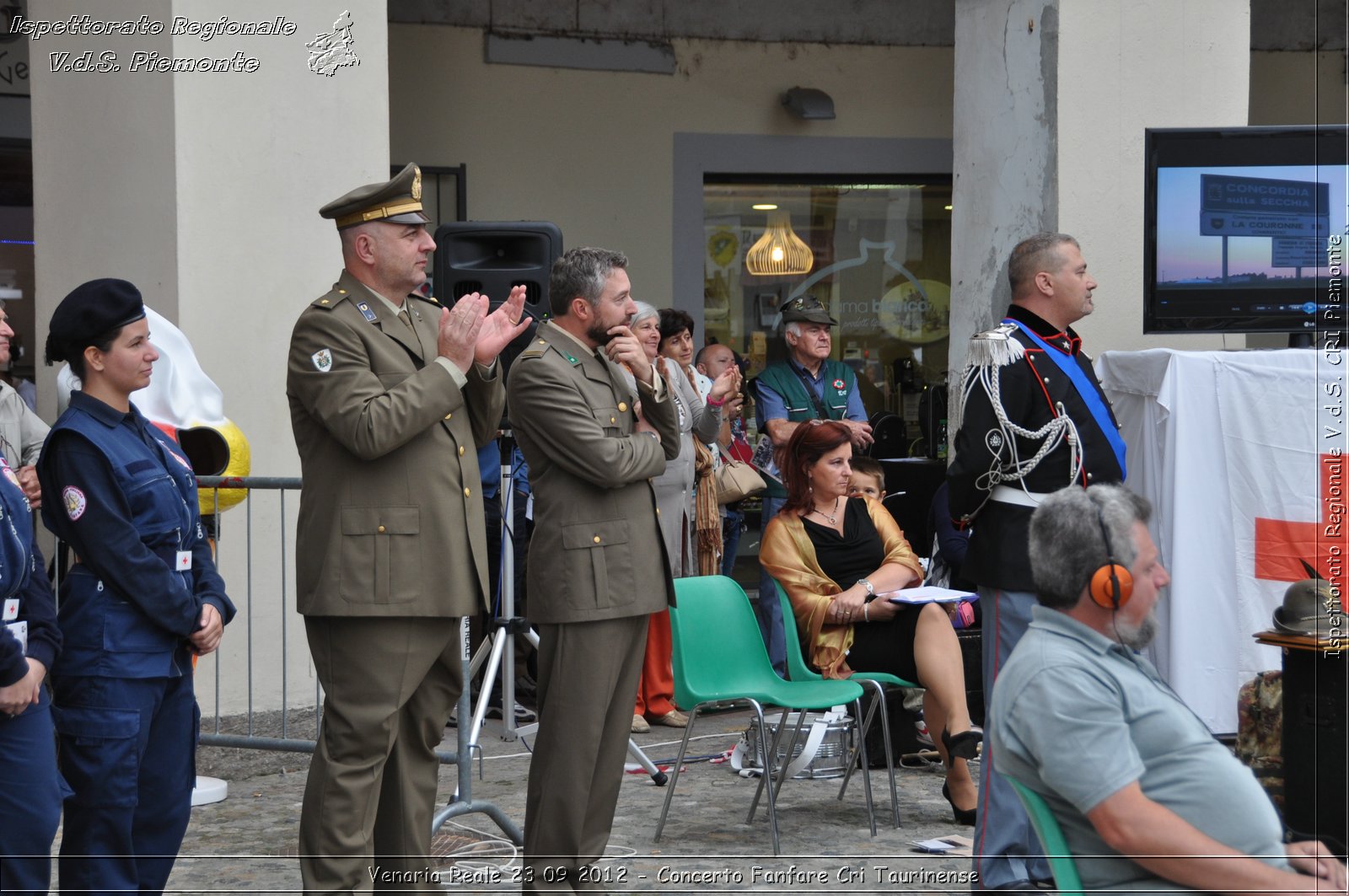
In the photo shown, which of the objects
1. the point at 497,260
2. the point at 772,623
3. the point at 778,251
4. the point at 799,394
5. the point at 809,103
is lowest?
the point at 772,623

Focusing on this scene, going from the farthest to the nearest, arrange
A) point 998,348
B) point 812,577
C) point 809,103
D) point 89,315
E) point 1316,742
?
point 809,103 → point 812,577 → point 1316,742 → point 998,348 → point 89,315

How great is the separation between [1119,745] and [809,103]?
8.52 m

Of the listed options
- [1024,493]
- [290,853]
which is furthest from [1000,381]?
[290,853]

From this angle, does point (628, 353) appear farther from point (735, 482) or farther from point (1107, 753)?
point (735, 482)

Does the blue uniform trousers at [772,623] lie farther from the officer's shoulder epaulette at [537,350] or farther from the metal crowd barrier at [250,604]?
the officer's shoulder epaulette at [537,350]

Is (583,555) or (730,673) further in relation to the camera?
(730,673)

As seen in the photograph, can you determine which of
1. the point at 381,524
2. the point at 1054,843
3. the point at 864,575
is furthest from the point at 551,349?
the point at 1054,843

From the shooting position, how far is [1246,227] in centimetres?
645

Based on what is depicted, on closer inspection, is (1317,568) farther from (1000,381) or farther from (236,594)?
(236,594)

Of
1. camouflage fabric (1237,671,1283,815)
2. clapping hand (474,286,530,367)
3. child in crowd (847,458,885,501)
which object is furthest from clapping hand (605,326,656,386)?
camouflage fabric (1237,671,1283,815)

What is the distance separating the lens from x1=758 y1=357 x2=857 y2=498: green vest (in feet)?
25.4

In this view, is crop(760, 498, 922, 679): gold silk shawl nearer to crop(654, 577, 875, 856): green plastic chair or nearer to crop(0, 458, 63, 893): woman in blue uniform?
crop(654, 577, 875, 856): green plastic chair

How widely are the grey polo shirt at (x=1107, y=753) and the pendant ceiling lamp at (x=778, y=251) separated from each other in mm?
8808

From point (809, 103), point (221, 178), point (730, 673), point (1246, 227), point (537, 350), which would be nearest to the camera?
point (537, 350)
